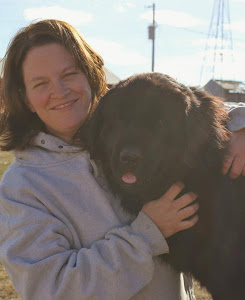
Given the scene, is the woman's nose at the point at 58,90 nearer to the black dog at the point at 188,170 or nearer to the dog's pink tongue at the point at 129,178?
the black dog at the point at 188,170

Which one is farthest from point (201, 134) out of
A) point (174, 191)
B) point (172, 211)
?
point (172, 211)

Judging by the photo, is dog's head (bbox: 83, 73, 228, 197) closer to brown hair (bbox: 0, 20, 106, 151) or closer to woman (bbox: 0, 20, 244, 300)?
woman (bbox: 0, 20, 244, 300)

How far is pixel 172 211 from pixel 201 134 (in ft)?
1.55

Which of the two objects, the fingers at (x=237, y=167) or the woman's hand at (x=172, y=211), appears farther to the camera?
the fingers at (x=237, y=167)

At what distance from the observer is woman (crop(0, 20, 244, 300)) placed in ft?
7.06

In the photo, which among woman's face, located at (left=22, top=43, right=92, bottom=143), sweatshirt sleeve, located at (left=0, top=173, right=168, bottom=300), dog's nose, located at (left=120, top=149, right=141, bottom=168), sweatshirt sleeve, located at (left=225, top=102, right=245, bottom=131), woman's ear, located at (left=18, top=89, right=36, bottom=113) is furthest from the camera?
woman's ear, located at (left=18, top=89, right=36, bottom=113)

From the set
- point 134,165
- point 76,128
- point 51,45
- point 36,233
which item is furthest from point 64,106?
point 36,233

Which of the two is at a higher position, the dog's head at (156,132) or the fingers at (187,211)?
the dog's head at (156,132)

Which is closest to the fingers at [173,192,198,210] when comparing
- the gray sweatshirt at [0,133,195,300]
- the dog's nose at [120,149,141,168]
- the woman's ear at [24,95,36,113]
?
the gray sweatshirt at [0,133,195,300]

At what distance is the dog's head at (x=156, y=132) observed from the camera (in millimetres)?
2457

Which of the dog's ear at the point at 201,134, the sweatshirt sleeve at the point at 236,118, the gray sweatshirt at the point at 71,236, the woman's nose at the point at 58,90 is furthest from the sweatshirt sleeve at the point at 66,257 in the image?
the sweatshirt sleeve at the point at 236,118

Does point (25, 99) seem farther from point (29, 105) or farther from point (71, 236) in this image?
point (71, 236)

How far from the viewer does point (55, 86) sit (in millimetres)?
2602

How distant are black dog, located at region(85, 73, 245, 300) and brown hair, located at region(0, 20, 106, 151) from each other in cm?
36
